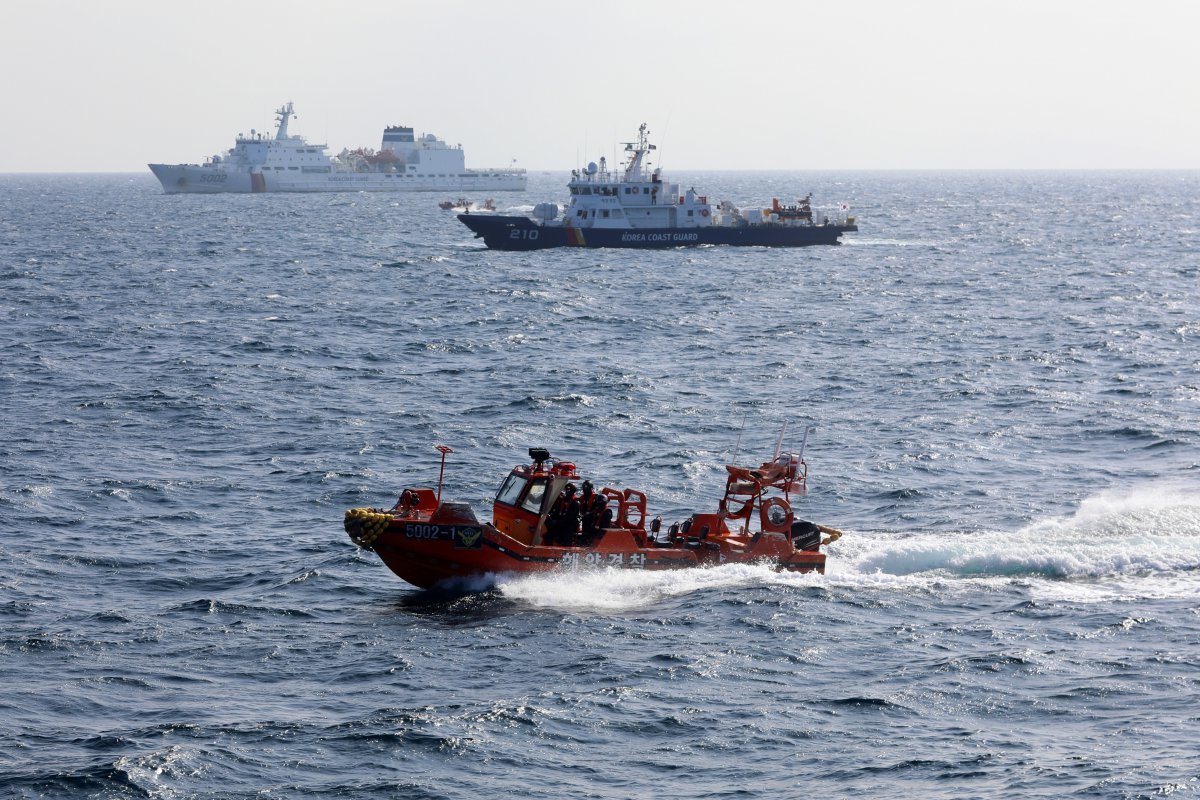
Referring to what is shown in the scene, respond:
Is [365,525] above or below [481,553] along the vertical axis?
above

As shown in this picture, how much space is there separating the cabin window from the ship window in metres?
0.17

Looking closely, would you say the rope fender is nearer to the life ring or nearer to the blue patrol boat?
the life ring

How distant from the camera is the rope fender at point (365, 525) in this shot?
24375 millimetres

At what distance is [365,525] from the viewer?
2438 centimetres

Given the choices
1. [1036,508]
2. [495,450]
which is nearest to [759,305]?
[495,450]

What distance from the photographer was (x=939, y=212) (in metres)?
190

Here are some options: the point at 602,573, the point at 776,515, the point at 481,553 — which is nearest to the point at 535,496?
the point at 481,553

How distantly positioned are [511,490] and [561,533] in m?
1.24

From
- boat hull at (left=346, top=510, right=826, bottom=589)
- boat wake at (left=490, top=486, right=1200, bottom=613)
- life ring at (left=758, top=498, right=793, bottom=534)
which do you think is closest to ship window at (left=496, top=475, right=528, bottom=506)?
boat hull at (left=346, top=510, right=826, bottom=589)

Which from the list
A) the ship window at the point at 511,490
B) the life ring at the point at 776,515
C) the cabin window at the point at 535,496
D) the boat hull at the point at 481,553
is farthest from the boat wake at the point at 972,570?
the ship window at the point at 511,490

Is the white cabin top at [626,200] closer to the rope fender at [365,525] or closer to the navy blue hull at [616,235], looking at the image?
the navy blue hull at [616,235]

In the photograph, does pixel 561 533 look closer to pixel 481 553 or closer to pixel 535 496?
pixel 535 496

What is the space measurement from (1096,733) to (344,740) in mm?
9756

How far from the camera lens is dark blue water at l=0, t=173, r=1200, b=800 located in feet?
59.2
